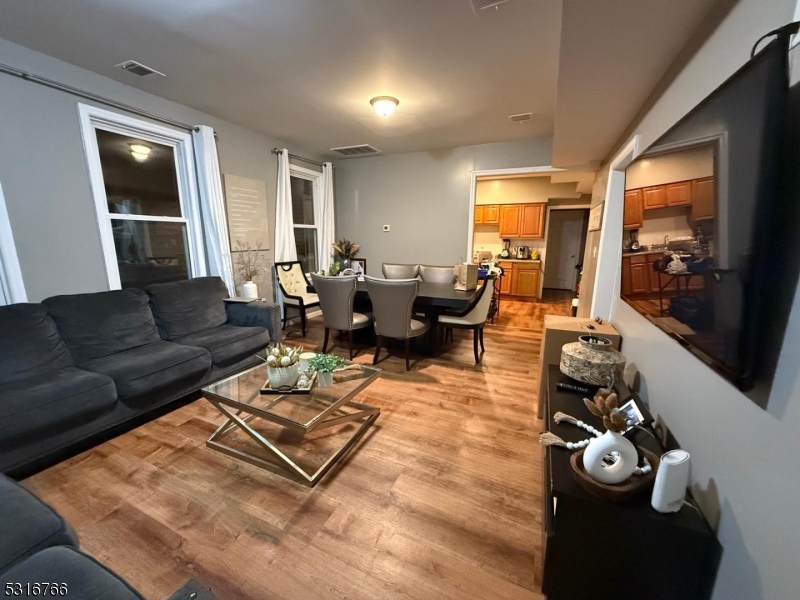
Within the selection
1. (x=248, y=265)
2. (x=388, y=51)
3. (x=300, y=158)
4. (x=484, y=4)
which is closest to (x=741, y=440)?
(x=484, y=4)

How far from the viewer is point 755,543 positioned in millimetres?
752

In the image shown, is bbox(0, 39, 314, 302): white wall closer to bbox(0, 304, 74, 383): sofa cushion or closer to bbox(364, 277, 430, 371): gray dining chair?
bbox(0, 304, 74, 383): sofa cushion

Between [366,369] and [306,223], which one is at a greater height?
[306,223]

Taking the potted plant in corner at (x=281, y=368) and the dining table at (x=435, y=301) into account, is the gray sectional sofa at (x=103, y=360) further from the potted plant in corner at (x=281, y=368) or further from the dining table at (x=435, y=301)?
the dining table at (x=435, y=301)

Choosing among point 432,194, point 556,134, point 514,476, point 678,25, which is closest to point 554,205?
point 432,194

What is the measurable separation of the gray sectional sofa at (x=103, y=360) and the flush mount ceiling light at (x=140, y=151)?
137cm

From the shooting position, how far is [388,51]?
221 centimetres

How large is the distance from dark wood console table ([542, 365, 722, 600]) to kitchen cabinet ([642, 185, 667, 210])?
112 centimetres

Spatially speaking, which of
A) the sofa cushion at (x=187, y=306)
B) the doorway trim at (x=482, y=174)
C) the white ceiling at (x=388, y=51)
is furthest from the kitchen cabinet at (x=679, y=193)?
the sofa cushion at (x=187, y=306)

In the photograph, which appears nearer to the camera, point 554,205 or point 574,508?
point 574,508

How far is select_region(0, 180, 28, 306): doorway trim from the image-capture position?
220 centimetres

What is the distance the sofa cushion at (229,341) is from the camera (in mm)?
2596

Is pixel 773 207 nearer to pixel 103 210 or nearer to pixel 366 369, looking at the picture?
pixel 366 369

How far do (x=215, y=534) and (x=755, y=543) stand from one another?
188 cm
